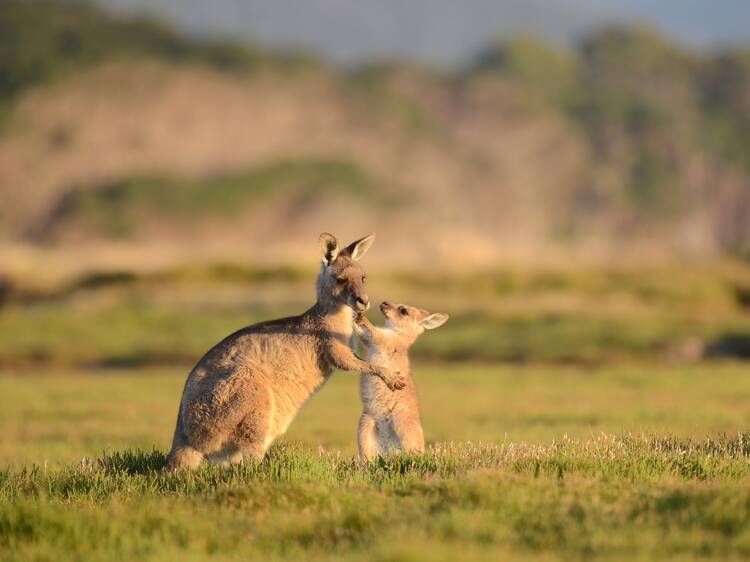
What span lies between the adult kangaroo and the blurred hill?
2282 inches

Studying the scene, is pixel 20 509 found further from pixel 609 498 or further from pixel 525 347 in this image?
pixel 525 347

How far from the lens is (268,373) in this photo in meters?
8.95

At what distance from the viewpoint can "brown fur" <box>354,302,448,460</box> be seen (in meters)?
9.46

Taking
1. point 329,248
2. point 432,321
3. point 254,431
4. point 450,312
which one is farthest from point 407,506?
point 450,312

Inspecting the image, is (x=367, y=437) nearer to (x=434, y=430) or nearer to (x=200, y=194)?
(x=434, y=430)

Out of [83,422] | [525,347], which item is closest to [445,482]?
[83,422]

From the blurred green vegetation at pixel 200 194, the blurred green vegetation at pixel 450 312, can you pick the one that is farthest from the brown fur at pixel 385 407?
the blurred green vegetation at pixel 200 194

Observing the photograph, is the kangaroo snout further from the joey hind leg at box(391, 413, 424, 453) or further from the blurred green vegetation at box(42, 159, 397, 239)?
the blurred green vegetation at box(42, 159, 397, 239)

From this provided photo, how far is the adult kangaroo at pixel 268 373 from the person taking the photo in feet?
28.1

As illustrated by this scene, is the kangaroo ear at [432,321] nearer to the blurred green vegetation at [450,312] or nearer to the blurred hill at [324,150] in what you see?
the blurred green vegetation at [450,312]

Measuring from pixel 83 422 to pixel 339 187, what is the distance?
72030 millimetres

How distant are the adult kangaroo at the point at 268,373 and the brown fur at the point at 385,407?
0.56ft

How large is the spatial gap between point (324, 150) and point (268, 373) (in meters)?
Result: 87.4

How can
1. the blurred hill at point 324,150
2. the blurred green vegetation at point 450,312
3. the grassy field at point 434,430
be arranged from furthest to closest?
the blurred hill at point 324,150 → the blurred green vegetation at point 450,312 → the grassy field at point 434,430
